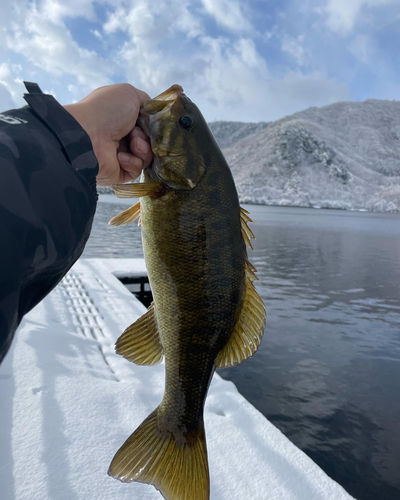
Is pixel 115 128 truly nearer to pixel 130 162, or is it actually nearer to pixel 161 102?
pixel 130 162

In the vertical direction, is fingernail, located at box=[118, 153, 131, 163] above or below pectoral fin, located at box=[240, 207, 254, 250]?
above

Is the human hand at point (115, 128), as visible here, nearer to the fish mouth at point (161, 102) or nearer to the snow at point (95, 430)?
the fish mouth at point (161, 102)

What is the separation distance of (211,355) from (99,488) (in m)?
1.84

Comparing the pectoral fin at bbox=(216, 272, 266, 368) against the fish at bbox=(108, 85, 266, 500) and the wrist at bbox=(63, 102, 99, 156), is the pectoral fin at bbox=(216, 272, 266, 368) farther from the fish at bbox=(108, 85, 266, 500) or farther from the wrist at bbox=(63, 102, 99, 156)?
the wrist at bbox=(63, 102, 99, 156)

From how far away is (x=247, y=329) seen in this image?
7.34 feet

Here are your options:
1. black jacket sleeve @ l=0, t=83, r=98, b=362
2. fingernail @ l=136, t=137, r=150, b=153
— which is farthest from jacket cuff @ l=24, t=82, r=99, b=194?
fingernail @ l=136, t=137, r=150, b=153

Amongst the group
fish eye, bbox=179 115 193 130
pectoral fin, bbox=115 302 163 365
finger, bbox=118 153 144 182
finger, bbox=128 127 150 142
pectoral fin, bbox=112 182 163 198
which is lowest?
pectoral fin, bbox=115 302 163 365

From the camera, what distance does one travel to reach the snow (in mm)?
3246

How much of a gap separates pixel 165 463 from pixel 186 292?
0.94 m

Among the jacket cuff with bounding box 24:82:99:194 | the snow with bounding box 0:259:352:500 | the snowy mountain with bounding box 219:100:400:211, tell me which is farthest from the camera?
the snowy mountain with bounding box 219:100:400:211

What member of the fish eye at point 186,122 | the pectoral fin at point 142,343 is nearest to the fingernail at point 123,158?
the fish eye at point 186,122

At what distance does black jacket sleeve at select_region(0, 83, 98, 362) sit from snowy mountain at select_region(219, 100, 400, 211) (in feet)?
410

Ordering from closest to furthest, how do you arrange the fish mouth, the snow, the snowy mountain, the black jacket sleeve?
the black jacket sleeve
the fish mouth
the snow
the snowy mountain

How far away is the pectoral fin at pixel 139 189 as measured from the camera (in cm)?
215
